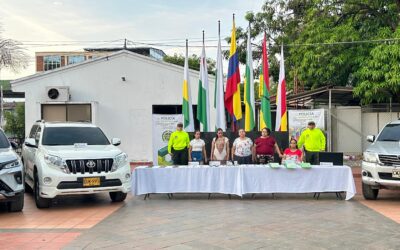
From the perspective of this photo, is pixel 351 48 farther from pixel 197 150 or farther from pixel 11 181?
pixel 11 181

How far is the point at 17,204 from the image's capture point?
9289mm

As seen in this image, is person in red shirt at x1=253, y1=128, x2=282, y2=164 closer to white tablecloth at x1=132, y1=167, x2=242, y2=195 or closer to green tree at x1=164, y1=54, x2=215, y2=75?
white tablecloth at x1=132, y1=167, x2=242, y2=195

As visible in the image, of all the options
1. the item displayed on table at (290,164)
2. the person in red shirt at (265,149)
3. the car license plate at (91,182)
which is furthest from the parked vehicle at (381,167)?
the car license plate at (91,182)

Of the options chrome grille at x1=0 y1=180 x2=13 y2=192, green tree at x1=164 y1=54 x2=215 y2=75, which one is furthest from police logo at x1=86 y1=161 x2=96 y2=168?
green tree at x1=164 y1=54 x2=215 y2=75

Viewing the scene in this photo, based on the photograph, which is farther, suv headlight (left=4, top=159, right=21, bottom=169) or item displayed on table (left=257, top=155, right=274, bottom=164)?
item displayed on table (left=257, top=155, right=274, bottom=164)

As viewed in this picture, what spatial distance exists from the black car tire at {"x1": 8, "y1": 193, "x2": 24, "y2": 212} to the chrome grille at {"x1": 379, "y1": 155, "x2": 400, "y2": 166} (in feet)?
24.7

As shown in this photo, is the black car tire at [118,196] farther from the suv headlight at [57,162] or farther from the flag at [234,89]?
the flag at [234,89]

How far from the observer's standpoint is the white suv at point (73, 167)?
9.38 m

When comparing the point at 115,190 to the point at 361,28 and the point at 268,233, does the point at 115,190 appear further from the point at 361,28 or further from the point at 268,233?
the point at 361,28

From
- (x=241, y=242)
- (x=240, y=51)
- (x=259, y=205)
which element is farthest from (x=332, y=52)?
(x=241, y=242)

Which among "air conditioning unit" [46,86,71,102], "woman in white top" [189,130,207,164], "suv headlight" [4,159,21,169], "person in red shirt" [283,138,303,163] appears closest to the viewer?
"suv headlight" [4,159,21,169]

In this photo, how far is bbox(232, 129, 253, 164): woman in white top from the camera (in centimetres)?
1166

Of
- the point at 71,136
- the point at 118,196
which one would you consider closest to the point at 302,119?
the point at 118,196

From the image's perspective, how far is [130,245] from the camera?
259 inches
